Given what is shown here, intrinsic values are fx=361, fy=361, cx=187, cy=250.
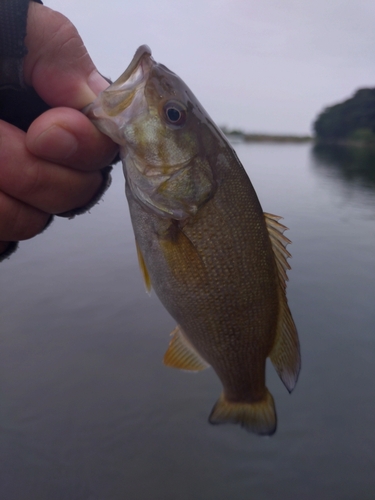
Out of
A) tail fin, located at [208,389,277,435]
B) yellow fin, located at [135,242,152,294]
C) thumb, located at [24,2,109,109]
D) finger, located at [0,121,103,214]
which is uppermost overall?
thumb, located at [24,2,109,109]

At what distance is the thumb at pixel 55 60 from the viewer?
1.29m

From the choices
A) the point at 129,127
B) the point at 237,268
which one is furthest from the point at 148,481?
the point at 129,127

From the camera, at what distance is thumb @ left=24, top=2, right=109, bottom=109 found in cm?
129

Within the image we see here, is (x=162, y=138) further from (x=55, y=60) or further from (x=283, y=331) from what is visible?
(x=283, y=331)

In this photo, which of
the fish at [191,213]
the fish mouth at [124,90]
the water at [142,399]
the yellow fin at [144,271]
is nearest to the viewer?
the fish mouth at [124,90]

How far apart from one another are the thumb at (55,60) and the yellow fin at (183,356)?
1.21 metres

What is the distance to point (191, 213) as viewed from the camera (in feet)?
5.13

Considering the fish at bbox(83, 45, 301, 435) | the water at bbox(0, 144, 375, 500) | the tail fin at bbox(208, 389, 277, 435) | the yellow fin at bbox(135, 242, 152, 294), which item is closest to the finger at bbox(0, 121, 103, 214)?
the fish at bbox(83, 45, 301, 435)

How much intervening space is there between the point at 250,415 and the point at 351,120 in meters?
74.2

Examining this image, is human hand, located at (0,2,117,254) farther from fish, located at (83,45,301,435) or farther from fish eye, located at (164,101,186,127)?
fish eye, located at (164,101,186,127)

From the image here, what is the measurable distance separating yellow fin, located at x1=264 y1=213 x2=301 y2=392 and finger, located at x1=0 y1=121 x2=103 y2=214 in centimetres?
85

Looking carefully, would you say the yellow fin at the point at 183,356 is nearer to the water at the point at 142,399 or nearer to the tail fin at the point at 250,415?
the tail fin at the point at 250,415

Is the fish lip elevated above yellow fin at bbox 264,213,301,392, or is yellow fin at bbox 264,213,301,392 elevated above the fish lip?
the fish lip

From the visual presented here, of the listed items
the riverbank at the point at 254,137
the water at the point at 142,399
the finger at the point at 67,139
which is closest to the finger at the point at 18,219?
the finger at the point at 67,139
